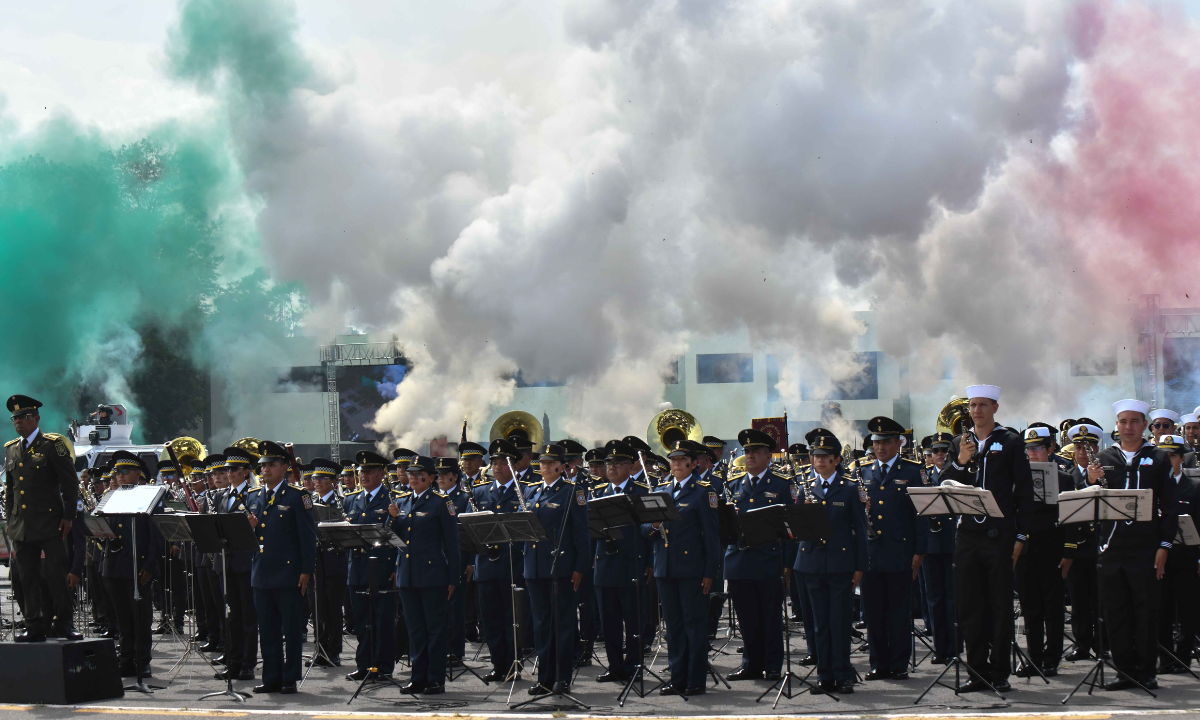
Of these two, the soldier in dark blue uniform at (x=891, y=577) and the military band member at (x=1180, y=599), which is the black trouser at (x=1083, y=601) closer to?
the military band member at (x=1180, y=599)

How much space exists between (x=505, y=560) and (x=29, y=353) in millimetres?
41167

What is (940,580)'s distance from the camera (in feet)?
36.5

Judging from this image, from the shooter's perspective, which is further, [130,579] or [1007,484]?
[130,579]

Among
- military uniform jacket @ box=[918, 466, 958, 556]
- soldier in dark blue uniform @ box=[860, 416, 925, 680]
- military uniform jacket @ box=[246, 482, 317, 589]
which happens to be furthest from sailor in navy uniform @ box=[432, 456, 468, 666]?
military uniform jacket @ box=[918, 466, 958, 556]

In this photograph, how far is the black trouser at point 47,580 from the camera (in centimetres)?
1040

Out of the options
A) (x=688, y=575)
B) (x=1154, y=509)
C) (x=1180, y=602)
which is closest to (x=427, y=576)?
(x=688, y=575)

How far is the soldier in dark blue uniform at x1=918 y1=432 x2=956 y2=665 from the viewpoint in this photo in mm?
10906

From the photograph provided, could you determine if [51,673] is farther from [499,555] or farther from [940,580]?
[940,580]

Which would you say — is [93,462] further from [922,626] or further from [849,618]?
[849,618]

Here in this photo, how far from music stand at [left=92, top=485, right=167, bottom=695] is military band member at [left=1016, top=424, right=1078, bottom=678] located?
8260 mm

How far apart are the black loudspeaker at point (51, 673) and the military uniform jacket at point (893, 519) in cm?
715

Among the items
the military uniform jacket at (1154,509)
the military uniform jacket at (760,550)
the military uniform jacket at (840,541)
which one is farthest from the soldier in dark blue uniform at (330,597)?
the military uniform jacket at (1154,509)

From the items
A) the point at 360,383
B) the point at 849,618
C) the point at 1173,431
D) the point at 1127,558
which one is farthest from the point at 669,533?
the point at 360,383

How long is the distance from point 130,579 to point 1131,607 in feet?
32.0
